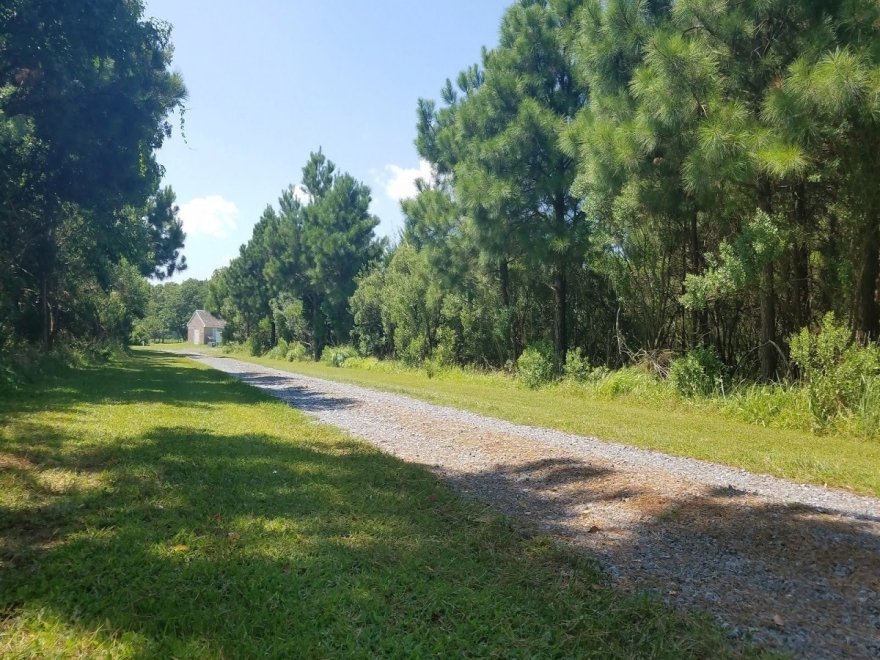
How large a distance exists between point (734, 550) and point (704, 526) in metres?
0.45

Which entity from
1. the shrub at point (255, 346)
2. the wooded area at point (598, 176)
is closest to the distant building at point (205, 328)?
the shrub at point (255, 346)

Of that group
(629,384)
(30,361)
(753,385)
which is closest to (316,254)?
(30,361)

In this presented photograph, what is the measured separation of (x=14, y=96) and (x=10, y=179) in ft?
7.77

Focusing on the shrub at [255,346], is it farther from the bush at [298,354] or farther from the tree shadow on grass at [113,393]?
the tree shadow on grass at [113,393]

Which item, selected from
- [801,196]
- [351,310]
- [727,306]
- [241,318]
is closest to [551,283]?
[727,306]

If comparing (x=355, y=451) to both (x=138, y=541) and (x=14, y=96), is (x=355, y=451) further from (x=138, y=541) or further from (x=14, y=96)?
(x=14, y=96)

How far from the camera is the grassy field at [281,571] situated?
116 inches

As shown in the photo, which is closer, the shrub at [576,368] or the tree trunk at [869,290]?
the tree trunk at [869,290]

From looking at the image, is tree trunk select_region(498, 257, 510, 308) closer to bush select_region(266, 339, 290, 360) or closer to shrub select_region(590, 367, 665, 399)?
shrub select_region(590, 367, 665, 399)

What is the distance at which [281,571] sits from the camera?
3.69m

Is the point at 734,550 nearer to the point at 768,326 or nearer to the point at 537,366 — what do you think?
the point at 768,326

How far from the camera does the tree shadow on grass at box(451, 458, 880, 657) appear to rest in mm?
3158

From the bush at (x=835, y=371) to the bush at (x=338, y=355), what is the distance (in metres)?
26.7

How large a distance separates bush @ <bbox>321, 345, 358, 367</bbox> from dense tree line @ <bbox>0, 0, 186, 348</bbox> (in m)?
14.8
